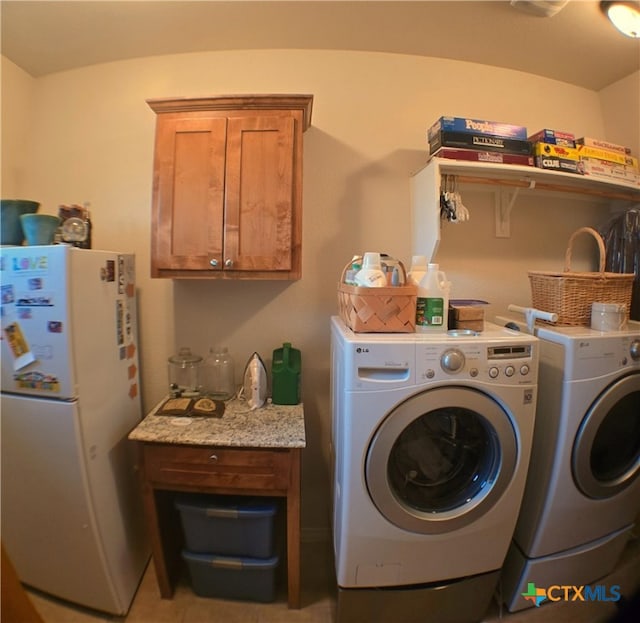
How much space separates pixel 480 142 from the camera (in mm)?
1302

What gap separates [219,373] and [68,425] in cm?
61

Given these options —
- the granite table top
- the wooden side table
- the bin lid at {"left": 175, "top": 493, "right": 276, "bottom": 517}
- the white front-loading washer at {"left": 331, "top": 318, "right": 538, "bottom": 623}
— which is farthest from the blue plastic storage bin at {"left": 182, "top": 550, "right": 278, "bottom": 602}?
the granite table top

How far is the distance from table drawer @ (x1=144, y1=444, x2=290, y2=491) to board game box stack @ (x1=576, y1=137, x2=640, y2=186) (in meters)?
1.88

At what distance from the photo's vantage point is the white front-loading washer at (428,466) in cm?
95

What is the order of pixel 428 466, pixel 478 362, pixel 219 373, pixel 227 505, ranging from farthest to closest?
pixel 219 373
pixel 227 505
pixel 428 466
pixel 478 362

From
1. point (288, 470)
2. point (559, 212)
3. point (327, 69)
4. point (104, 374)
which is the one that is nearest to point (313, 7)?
point (327, 69)

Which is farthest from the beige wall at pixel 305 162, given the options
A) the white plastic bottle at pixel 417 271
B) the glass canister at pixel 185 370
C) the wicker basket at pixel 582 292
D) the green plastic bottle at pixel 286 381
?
the wicker basket at pixel 582 292

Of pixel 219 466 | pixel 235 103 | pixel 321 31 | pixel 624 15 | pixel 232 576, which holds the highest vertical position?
pixel 321 31

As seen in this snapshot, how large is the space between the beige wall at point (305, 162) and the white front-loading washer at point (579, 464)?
776 millimetres

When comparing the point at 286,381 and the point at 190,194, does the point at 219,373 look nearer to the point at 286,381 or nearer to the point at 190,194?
the point at 286,381

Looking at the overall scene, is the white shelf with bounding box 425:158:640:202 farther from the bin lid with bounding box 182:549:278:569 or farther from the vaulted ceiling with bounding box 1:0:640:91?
the bin lid with bounding box 182:549:278:569

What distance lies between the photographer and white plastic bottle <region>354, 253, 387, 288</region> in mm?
1038

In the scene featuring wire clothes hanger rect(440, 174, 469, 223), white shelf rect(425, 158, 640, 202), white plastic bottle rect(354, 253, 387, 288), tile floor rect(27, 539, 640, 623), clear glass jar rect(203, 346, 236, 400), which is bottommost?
tile floor rect(27, 539, 640, 623)

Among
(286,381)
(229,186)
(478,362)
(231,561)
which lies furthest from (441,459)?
(229,186)
